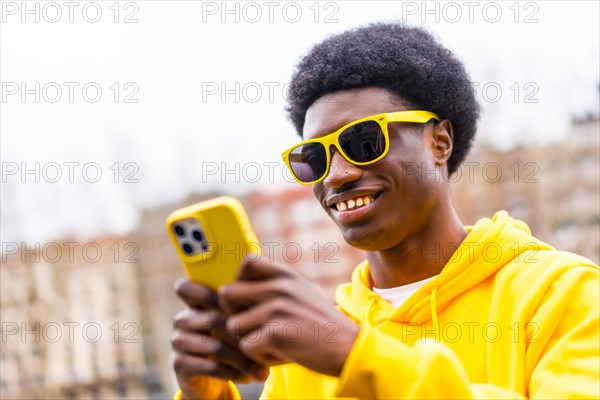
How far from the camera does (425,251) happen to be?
7.39ft

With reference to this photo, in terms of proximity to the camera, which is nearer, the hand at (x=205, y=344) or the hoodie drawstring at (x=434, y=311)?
the hand at (x=205, y=344)

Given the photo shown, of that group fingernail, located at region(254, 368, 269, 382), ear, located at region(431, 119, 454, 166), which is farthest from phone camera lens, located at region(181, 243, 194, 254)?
ear, located at region(431, 119, 454, 166)

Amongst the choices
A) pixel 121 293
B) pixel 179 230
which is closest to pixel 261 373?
pixel 179 230

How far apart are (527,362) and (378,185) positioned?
60cm

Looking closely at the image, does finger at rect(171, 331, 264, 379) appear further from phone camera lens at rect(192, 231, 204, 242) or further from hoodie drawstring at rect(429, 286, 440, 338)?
hoodie drawstring at rect(429, 286, 440, 338)

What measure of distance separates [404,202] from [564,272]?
0.47 metres

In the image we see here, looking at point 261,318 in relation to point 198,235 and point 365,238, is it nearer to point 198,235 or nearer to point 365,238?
point 198,235

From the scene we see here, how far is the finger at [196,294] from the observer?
4.95ft

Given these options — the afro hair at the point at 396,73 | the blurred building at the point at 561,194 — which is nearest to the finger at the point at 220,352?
the afro hair at the point at 396,73

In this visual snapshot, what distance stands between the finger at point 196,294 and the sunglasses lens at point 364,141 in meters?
0.78

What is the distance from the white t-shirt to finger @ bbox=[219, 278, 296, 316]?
903 mm

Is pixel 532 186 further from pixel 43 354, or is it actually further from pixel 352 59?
pixel 352 59

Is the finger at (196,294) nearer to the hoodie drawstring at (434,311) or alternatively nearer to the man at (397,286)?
the man at (397,286)

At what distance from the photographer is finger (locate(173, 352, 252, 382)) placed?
1.55 metres
